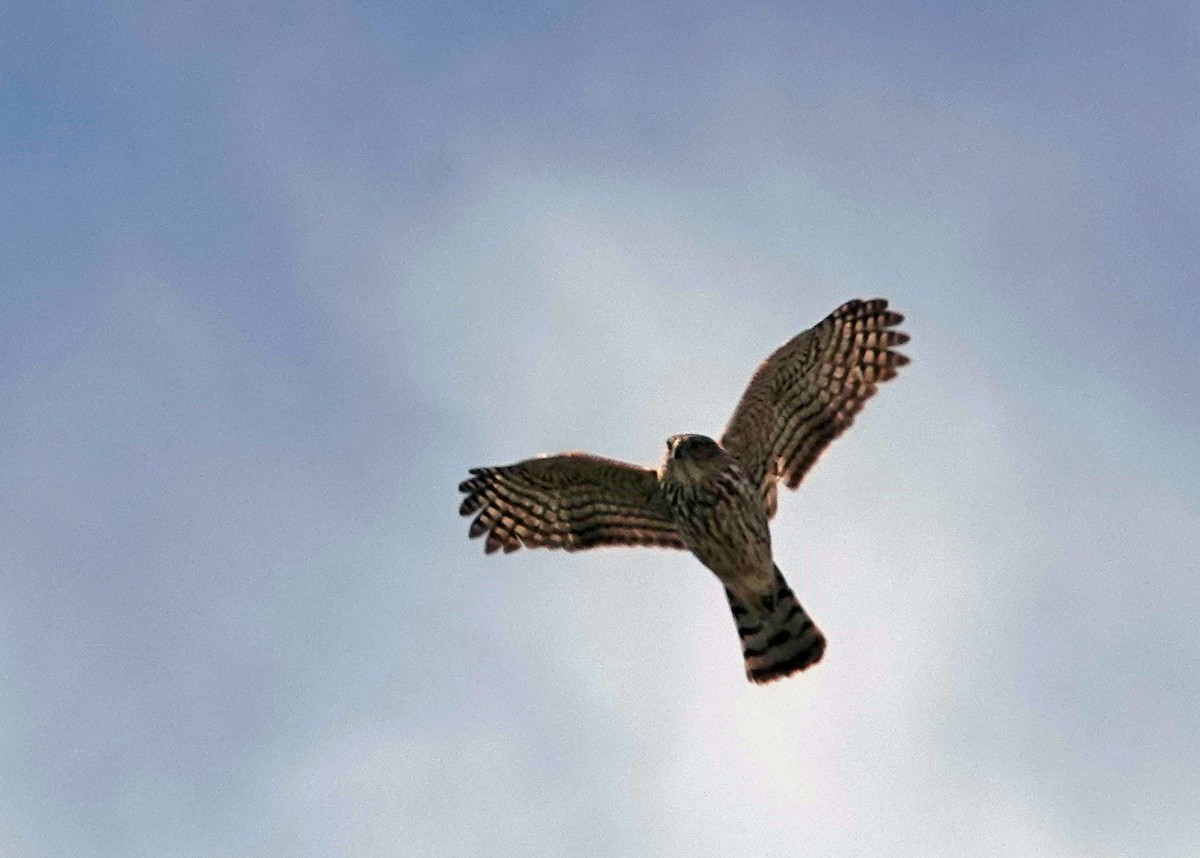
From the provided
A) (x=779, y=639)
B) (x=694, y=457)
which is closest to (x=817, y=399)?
(x=694, y=457)

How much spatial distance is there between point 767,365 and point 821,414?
72 centimetres

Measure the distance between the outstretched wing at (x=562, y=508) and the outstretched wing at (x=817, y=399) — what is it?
95 cm

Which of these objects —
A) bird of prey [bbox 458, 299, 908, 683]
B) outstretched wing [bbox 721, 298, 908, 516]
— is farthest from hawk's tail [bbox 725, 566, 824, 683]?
outstretched wing [bbox 721, 298, 908, 516]

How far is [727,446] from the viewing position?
62.5 ft

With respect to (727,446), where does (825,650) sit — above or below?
below

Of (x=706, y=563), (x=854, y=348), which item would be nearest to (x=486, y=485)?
(x=706, y=563)

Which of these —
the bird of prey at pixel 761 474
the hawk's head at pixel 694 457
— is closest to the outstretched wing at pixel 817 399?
the bird of prey at pixel 761 474

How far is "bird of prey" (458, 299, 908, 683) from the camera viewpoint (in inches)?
738

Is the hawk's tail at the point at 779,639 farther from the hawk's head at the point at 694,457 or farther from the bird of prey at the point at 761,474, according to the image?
the hawk's head at the point at 694,457

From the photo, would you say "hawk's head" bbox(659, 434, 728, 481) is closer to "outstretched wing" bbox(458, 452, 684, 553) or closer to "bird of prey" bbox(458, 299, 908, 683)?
"bird of prey" bbox(458, 299, 908, 683)

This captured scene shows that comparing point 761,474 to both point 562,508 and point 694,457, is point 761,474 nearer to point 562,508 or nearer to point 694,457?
point 694,457

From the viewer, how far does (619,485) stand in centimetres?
1931

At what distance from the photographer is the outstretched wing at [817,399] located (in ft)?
62.6

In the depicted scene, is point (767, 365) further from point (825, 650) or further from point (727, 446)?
point (825, 650)
